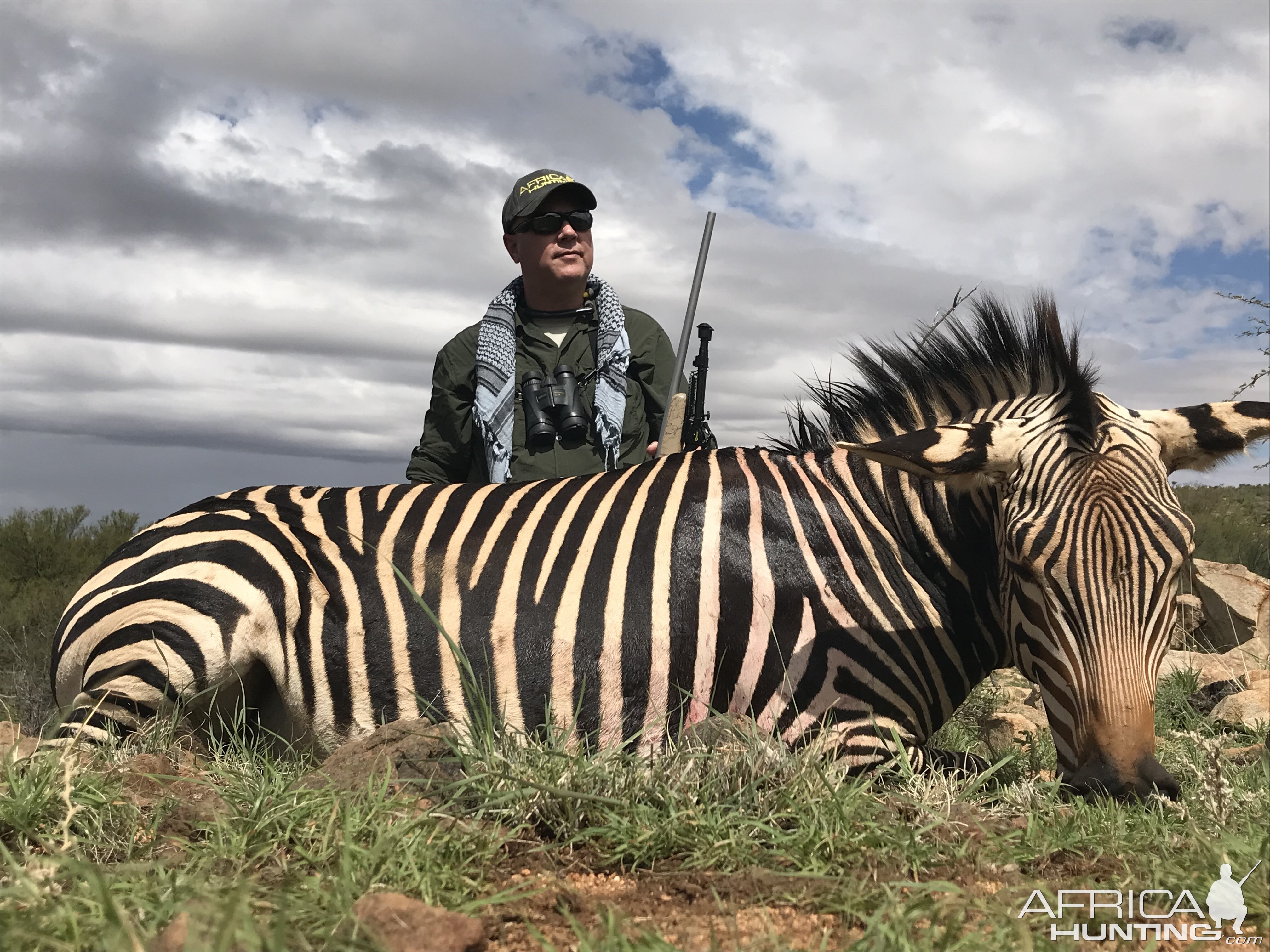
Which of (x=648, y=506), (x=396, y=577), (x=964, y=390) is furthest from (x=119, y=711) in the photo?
(x=964, y=390)

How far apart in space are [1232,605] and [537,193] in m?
6.53

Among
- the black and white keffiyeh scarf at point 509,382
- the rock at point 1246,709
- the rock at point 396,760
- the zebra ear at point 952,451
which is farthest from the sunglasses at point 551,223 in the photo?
the rock at point 1246,709

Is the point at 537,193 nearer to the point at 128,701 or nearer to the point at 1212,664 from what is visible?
the point at 128,701

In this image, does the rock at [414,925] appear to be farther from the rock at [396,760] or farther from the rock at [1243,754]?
the rock at [1243,754]

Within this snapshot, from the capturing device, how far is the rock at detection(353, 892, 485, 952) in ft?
5.77

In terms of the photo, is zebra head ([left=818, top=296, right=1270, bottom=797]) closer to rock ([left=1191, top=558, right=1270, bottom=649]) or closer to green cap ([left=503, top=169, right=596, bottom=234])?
green cap ([left=503, top=169, right=596, bottom=234])

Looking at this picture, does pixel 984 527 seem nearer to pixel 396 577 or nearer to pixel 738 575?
pixel 738 575

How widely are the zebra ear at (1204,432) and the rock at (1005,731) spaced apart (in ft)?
6.45

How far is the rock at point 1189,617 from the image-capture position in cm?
842

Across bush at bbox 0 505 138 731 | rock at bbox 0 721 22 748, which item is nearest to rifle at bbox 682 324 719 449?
rock at bbox 0 721 22 748

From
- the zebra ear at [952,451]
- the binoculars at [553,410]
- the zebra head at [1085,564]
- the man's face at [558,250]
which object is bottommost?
the zebra head at [1085,564]

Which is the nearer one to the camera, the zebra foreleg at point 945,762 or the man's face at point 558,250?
the zebra foreleg at point 945,762

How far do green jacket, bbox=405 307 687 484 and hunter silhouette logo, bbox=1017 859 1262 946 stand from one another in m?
4.24

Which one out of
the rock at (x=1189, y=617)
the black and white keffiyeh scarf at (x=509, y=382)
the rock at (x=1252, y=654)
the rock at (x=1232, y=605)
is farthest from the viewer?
the rock at (x=1189, y=617)
